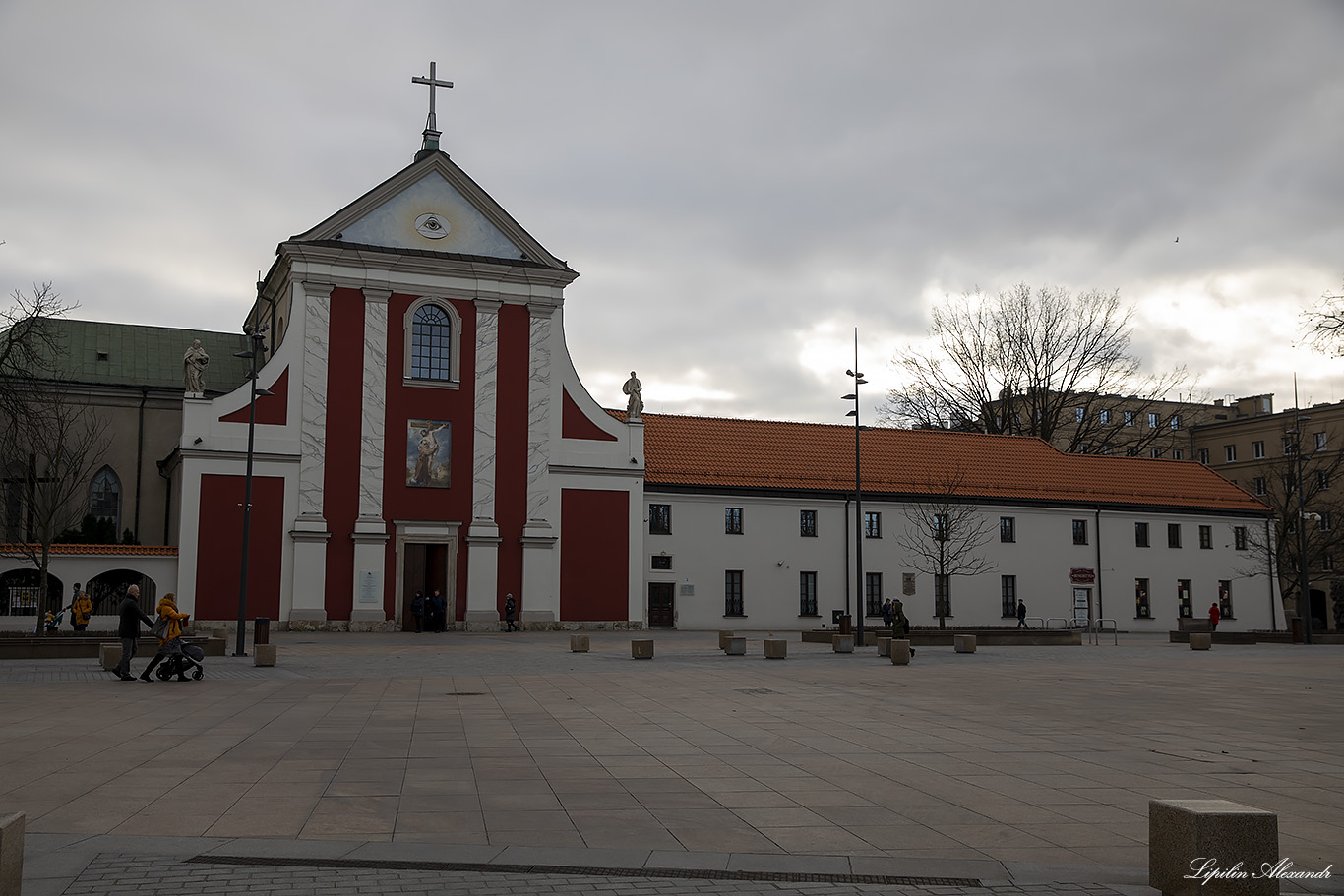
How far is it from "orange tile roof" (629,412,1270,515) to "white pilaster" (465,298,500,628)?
7.27m

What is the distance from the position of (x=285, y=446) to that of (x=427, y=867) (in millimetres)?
37721

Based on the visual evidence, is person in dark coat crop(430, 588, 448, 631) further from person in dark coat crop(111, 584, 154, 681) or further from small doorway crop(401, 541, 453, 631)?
person in dark coat crop(111, 584, 154, 681)

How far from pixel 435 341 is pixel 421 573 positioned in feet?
29.9

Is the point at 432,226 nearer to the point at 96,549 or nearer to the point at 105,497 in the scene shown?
the point at 96,549

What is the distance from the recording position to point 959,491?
54.6 metres

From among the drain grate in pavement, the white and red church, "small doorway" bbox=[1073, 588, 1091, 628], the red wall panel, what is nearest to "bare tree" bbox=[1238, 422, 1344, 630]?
"small doorway" bbox=[1073, 588, 1091, 628]

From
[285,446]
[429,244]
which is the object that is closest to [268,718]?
[285,446]

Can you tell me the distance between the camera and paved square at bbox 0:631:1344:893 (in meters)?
8.16

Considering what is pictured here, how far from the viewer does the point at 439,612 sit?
4238 centimetres

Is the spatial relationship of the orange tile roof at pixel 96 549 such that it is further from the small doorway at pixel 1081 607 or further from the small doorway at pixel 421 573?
the small doorway at pixel 1081 607

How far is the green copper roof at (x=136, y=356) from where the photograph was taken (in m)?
51.8

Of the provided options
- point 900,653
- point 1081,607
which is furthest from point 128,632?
point 1081,607

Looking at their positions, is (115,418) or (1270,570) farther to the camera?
(1270,570)

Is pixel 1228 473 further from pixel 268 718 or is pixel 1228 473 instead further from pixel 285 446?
pixel 268 718
